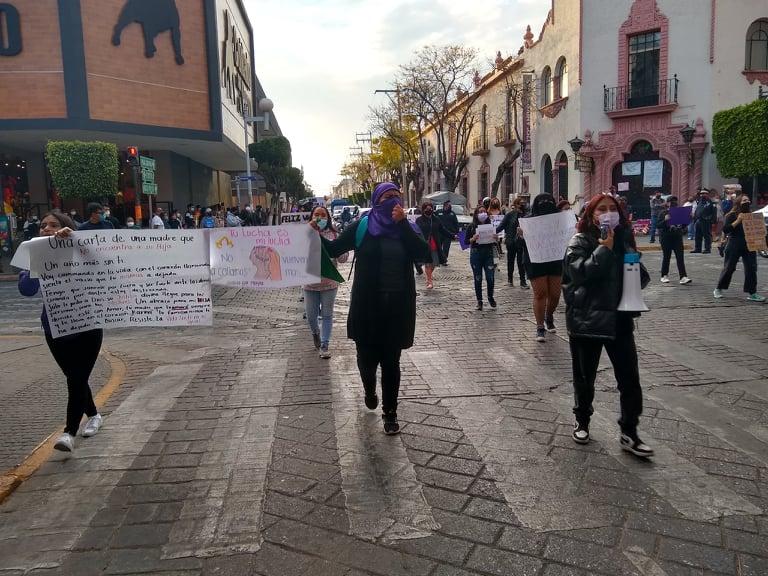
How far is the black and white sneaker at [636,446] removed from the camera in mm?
4191

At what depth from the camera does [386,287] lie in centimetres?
467

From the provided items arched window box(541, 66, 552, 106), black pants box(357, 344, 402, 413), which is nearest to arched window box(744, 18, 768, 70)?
arched window box(541, 66, 552, 106)

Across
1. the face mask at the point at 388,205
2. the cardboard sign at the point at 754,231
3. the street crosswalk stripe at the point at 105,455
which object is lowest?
the street crosswalk stripe at the point at 105,455

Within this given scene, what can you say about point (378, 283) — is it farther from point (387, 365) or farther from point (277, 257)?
point (277, 257)

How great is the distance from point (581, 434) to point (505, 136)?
35551mm

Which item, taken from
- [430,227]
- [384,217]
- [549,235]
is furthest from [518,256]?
[384,217]

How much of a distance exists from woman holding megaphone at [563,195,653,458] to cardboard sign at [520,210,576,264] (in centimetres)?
340

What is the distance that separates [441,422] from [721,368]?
3.33 m

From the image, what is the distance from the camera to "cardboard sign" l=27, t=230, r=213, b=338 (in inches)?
183

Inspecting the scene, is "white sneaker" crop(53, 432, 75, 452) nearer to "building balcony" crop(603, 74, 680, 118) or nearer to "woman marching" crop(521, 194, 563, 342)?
"woman marching" crop(521, 194, 563, 342)

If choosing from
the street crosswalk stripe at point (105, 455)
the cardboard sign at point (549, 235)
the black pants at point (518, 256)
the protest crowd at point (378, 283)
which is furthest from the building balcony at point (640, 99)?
the street crosswalk stripe at point (105, 455)

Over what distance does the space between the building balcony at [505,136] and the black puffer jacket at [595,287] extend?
33783mm

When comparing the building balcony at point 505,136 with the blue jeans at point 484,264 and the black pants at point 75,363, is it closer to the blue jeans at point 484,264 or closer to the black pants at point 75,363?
the blue jeans at point 484,264

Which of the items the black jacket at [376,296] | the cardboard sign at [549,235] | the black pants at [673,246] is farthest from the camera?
the black pants at [673,246]
